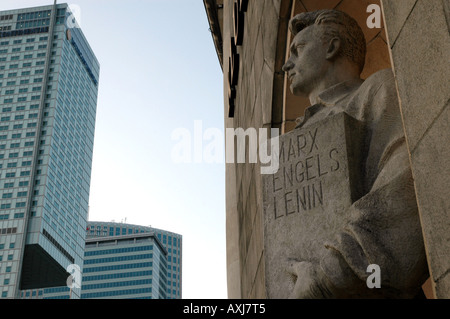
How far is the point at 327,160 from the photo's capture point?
4770 millimetres

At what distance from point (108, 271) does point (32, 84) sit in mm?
62199

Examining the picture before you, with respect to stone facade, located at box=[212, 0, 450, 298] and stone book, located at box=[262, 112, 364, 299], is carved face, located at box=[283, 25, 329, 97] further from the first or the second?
stone book, located at box=[262, 112, 364, 299]

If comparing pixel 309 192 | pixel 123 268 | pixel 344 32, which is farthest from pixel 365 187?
pixel 123 268

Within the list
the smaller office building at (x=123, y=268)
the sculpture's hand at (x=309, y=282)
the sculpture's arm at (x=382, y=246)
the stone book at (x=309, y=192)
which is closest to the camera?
the sculpture's arm at (x=382, y=246)

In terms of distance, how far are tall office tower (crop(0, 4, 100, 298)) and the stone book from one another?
5138 inches

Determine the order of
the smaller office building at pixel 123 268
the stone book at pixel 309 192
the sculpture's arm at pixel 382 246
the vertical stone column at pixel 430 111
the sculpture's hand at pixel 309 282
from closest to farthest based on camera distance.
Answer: the vertical stone column at pixel 430 111, the sculpture's arm at pixel 382 246, the sculpture's hand at pixel 309 282, the stone book at pixel 309 192, the smaller office building at pixel 123 268

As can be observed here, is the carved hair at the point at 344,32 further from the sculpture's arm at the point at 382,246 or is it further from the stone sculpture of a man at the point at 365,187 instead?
the sculpture's arm at the point at 382,246

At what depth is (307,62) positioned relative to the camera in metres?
5.80

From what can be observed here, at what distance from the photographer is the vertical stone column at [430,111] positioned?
327 cm

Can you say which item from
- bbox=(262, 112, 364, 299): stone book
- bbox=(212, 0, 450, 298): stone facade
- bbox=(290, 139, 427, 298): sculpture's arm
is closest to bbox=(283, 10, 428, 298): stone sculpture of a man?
bbox=(290, 139, 427, 298): sculpture's arm

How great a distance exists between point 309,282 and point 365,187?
0.86 metres

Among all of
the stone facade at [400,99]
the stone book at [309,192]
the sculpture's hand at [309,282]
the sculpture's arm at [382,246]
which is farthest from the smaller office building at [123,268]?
the sculpture's arm at [382,246]

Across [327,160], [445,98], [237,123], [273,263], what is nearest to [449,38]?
[445,98]

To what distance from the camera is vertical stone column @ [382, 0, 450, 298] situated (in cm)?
327
